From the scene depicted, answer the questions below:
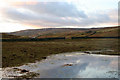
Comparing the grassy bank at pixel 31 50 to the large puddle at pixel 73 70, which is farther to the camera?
the grassy bank at pixel 31 50

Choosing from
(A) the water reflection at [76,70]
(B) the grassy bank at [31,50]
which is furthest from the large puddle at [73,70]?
(B) the grassy bank at [31,50]

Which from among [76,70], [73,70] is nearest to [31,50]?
[73,70]

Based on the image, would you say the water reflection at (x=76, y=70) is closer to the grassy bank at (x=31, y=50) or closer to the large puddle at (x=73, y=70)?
the large puddle at (x=73, y=70)

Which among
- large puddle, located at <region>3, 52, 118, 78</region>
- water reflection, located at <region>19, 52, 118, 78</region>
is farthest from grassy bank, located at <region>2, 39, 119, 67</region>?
water reflection, located at <region>19, 52, 118, 78</region>

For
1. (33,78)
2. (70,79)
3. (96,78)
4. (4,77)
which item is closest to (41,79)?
(33,78)

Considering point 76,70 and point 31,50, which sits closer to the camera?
point 76,70

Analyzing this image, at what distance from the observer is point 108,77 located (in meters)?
17.5

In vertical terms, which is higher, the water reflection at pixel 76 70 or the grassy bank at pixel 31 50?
the grassy bank at pixel 31 50

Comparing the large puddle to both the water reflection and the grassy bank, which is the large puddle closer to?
the water reflection

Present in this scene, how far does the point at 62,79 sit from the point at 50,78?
1.74 meters

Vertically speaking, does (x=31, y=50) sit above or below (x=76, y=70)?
above

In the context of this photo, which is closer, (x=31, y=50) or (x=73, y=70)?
(x=73, y=70)

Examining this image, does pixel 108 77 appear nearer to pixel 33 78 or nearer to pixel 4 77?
pixel 33 78

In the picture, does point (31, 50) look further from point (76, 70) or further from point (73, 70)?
point (76, 70)
